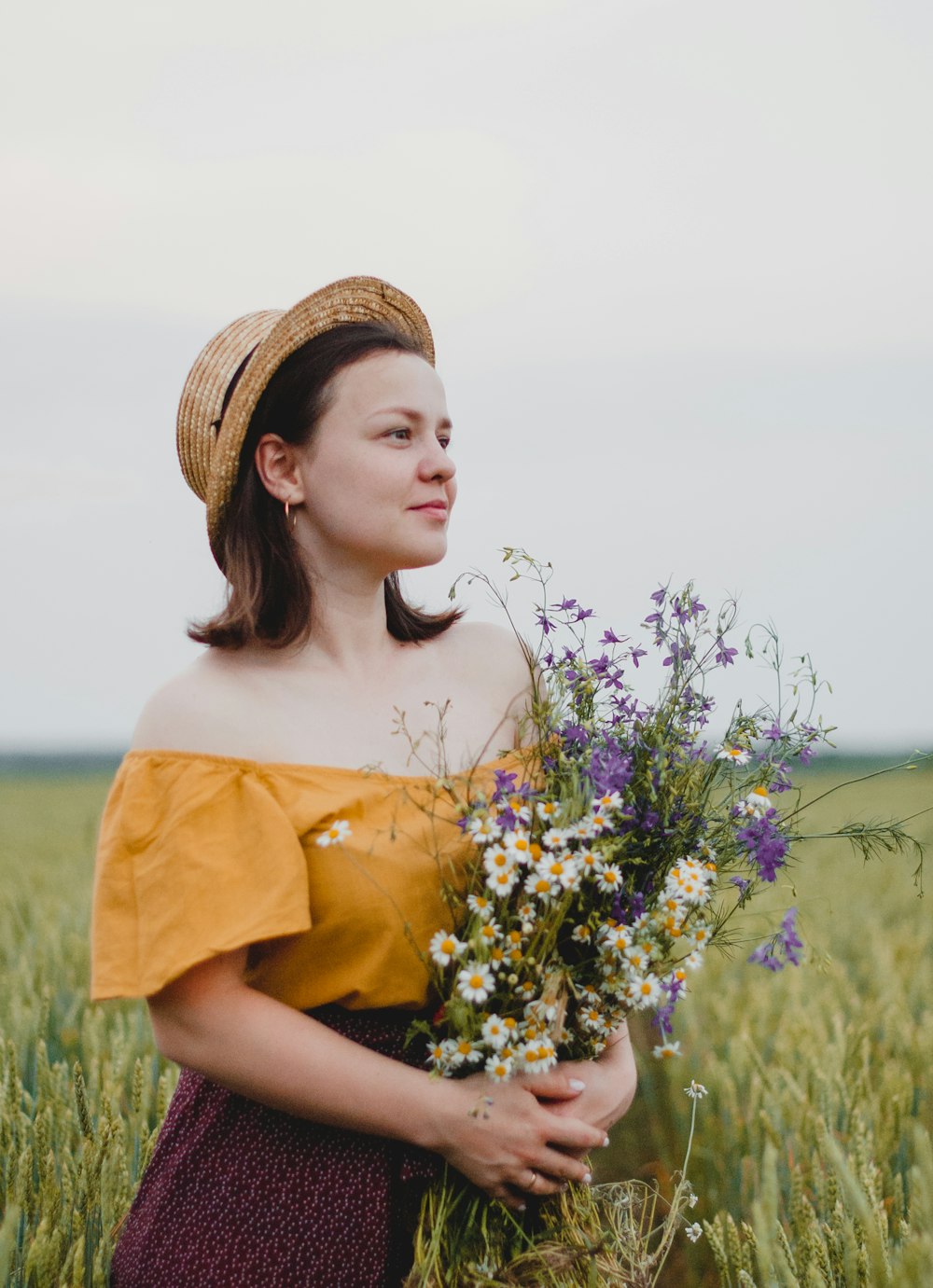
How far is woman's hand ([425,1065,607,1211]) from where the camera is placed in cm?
184

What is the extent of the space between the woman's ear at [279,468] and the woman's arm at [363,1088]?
0.83 m

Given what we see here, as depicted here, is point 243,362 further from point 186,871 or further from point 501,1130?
point 501,1130

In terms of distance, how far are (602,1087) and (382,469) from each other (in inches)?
41.1

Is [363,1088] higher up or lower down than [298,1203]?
higher up

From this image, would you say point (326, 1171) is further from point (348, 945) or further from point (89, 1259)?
point (89, 1259)

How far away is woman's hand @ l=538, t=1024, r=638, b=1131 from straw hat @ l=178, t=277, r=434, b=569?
1.16 metres

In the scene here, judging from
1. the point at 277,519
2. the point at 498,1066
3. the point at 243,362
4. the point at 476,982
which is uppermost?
the point at 243,362

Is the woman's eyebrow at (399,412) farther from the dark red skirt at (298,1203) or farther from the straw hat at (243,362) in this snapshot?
the dark red skirt at (298,1203)

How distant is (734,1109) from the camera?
3559 millimetres

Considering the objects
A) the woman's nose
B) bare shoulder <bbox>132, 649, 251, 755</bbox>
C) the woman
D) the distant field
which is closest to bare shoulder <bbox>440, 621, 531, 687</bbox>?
the woman

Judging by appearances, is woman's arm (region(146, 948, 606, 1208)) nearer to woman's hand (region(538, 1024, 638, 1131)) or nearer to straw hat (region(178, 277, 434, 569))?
woman's hand (region(538, 1024, 638, 1131))

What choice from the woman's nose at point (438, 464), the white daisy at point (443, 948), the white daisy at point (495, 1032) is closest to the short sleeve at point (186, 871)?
the white daisy at point (443, 948)

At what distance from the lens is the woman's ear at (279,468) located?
2.30 meters

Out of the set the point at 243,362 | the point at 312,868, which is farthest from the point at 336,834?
the point at 243,362
